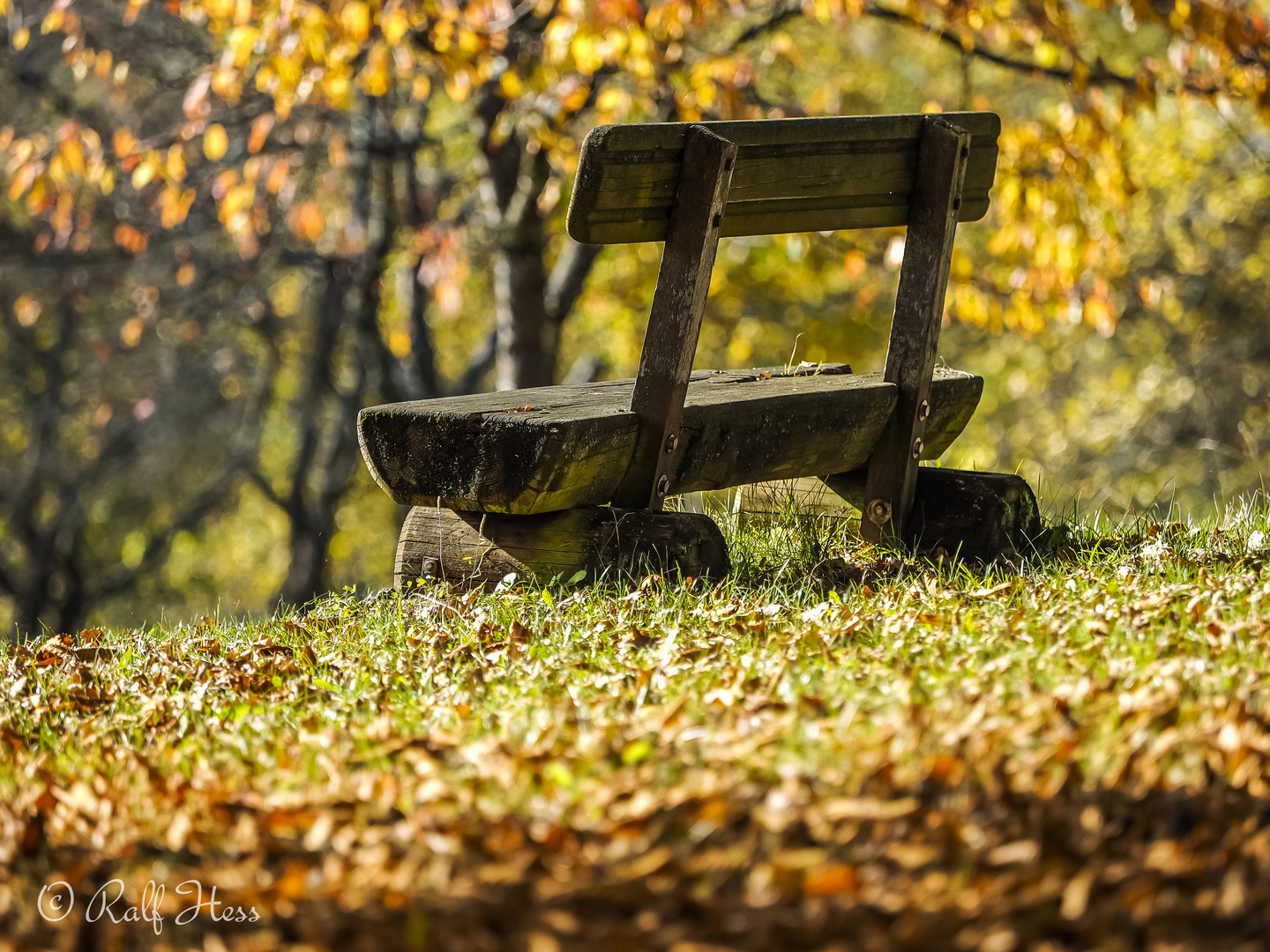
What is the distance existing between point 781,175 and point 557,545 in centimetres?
143

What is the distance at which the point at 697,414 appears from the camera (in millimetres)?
3982

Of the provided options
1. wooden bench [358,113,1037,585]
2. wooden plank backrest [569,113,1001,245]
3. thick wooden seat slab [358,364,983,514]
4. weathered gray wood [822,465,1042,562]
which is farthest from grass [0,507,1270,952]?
wooden plank backrest [569,113,1001,245]

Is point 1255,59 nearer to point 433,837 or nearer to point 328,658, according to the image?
point 328,658

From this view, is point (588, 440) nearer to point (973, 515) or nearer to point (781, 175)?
point (781, 175)

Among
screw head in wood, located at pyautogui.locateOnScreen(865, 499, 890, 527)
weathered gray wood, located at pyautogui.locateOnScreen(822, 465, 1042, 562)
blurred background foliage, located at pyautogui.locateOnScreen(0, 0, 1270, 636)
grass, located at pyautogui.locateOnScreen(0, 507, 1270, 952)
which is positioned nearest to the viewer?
grass, located at pyautogui.locateOnScreen(0, 507, 1270, 952)

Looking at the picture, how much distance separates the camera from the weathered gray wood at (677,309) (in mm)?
3795

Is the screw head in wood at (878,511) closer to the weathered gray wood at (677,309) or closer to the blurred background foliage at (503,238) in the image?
the blurred background foliage at (503,238)

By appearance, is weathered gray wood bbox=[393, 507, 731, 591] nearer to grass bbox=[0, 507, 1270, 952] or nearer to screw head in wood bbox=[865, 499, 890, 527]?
grass bbox=[0, 507, 1270, 952]

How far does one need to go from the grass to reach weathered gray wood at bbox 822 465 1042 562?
0.57m

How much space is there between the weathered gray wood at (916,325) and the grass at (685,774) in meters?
0.79

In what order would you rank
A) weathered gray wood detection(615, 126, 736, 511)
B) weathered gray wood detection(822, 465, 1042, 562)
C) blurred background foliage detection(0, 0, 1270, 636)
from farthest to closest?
blurred background foliage detection(0, 0, 1270, 636) < weathered gray wood detection(822, 465, 1042, 562) < weathered gray wood detection(615, 126, 736, 511)

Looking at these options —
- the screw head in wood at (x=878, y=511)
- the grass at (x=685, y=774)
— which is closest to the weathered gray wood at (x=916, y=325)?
the screw head in wood at (x=878, y=511)

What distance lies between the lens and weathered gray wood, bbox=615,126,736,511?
3795mm

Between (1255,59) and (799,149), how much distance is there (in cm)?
428
